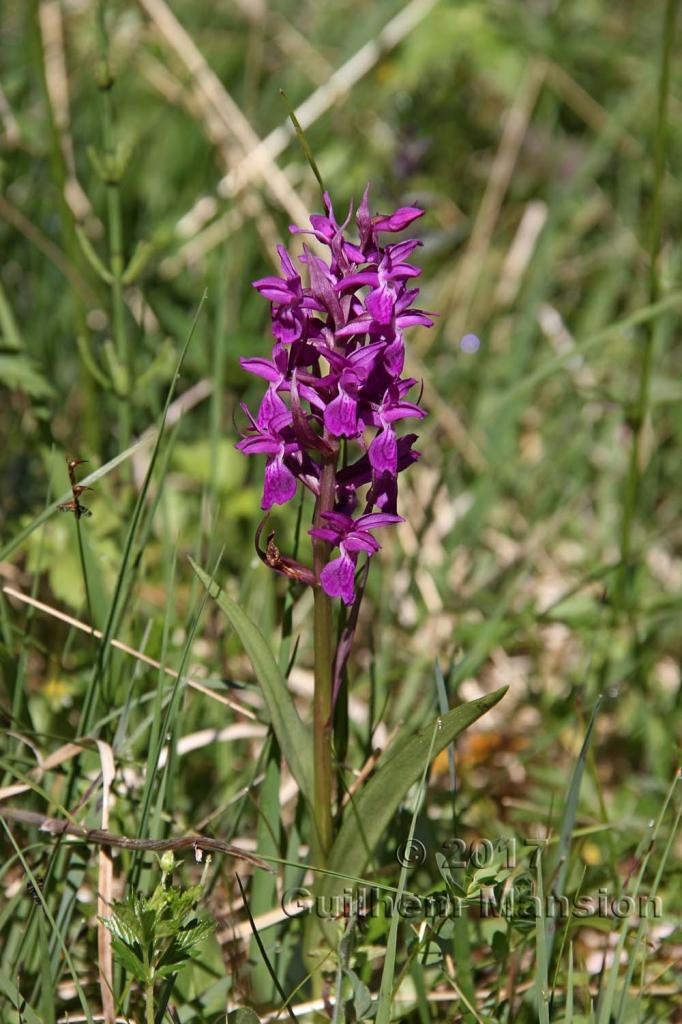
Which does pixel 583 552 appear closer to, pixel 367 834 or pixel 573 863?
pixel 573 863

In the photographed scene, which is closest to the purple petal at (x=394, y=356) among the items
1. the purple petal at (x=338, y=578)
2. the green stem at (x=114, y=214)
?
the purple petal at (x=338, y=578)

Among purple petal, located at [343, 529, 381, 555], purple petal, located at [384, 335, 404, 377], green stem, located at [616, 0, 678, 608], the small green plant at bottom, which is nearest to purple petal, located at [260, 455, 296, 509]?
Result: purple petal, located at [343, 529, 381, 555]

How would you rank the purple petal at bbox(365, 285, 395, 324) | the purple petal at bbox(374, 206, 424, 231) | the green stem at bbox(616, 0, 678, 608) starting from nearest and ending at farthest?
the purple petal at bbox(365, 285, 395, 324) → the purple petal at bbox(374, 206, 424, 231) → the green stem at bbox(616, 0, 678, 608)

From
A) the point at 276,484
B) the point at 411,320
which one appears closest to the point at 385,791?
the point at 276,484

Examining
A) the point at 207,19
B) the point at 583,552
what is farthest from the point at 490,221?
the point at 207,19

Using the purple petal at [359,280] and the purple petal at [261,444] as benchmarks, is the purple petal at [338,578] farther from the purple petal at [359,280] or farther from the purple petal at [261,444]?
the purple petal at [359,280]

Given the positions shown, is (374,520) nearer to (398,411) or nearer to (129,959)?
(398,411)

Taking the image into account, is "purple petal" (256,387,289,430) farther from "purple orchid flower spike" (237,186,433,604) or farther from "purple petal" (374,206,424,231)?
"purple petal" (374,206,424,231)
